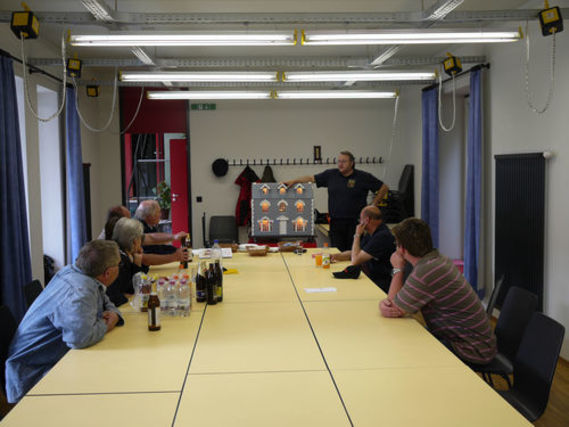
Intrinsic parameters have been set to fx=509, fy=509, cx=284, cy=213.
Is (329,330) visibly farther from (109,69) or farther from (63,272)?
(109,69)

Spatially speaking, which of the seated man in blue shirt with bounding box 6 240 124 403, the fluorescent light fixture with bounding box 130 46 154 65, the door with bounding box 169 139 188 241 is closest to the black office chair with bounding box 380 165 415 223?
the door with bounding box 169 139 188 241

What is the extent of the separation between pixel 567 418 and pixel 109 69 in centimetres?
791

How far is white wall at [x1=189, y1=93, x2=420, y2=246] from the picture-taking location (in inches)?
355

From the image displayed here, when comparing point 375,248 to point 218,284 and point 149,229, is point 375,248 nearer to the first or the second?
point 218,284

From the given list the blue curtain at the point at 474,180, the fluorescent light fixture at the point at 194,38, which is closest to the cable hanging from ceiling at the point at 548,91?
the blue curtain at the point at 474,180

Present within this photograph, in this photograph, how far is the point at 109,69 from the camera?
27.7 feet

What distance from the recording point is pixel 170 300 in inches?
118

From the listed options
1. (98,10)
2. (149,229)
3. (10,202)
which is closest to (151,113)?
(10,202)

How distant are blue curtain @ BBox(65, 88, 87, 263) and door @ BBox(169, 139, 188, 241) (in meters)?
2.45

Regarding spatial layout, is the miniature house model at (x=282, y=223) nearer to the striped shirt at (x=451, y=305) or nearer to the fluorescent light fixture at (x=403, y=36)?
the fluorescent light fixture at (x=403, y=36)

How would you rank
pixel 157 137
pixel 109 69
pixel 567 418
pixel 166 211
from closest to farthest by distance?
pixel 567 418 < pixel 109 69 < pixel 166 211 < pixel 157 137

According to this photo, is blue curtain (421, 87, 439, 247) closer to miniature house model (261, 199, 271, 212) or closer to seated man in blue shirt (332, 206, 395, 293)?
miniature house model (261, 199, 271, 212)

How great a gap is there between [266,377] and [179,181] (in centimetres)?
766

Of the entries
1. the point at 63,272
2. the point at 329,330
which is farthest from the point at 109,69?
the point at 329,330
